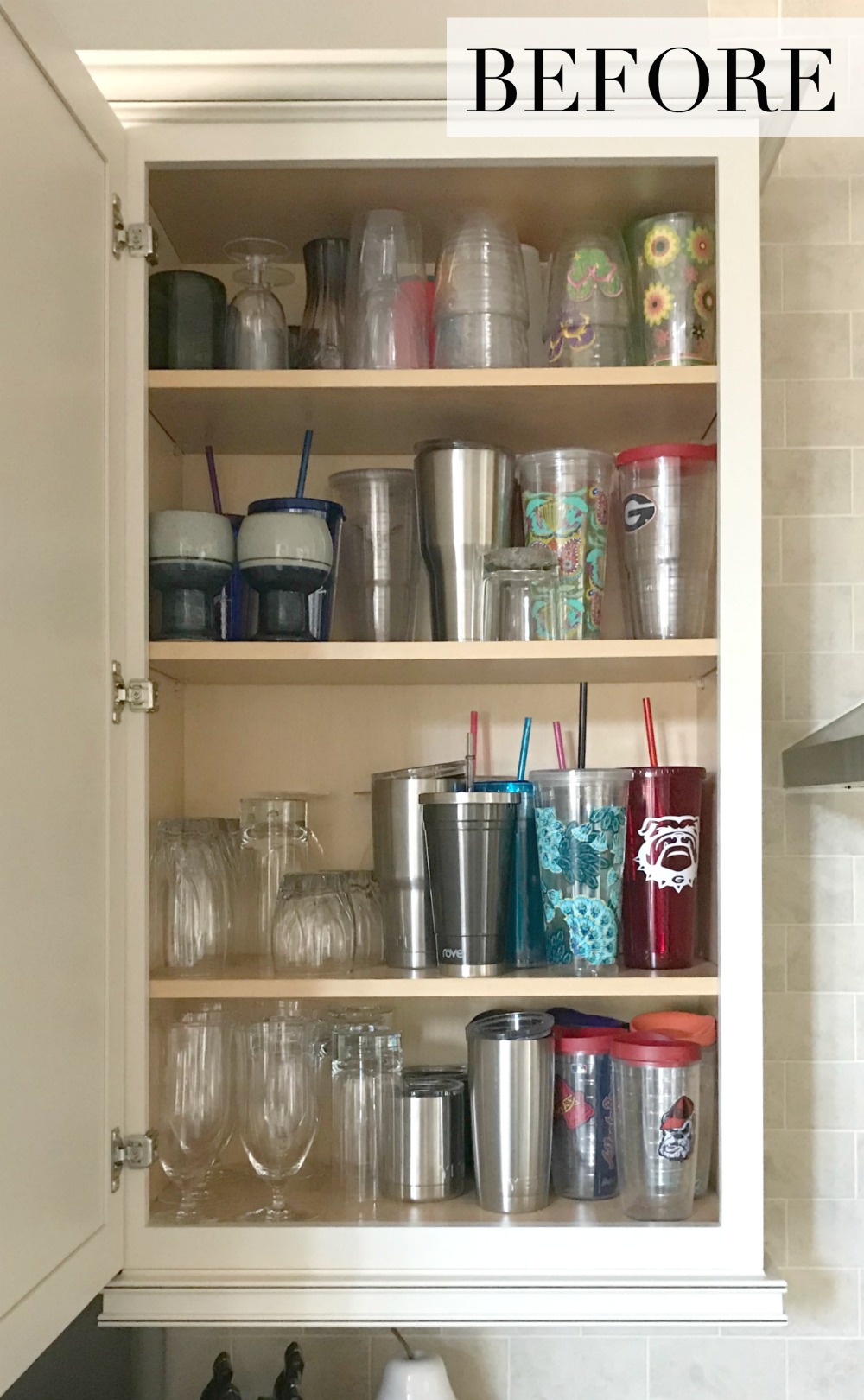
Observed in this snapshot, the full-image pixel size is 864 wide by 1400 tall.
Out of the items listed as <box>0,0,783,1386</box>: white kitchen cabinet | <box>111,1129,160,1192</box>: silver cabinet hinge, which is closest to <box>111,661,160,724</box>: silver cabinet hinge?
<box>0,0,783,1386</box>: white kitchen cabinet

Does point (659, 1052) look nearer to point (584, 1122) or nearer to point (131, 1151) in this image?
point (584, 1122)

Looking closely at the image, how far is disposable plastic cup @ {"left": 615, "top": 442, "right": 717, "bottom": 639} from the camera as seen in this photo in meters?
1.45

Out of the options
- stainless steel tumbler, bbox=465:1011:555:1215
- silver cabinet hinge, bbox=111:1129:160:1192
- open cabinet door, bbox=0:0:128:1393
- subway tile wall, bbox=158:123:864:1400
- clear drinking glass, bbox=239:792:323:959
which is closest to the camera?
open cabinet door, bbox=0:0:128:1393

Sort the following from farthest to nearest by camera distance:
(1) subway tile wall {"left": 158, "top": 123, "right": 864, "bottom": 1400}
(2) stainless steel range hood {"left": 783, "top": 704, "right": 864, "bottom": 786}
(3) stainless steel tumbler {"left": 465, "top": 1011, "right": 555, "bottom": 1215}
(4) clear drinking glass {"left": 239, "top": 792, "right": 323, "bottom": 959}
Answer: (1) subway tile wall {"left": 158, "top": 123, "right": 864, "bottom": 1400} → (4) clear drinking glass {"left": 239, "top": 792, "right": 323, "bottom": 959} → (3) stainless steel tumbler {"left": 465, "top": 1011, "right": 555, "bottom": 1215} → (2) stainless steel range hood {"left": 783, "top": 704, "right": 864, "bottom": 786}

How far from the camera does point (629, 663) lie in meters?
1.48

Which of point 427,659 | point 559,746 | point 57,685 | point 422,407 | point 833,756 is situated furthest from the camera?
point 559,746

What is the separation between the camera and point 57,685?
1.14m

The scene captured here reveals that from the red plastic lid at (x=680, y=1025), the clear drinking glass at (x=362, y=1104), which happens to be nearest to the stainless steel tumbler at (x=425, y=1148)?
the clear drinking glass at (x=362, y=1104)

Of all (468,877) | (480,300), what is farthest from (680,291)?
(468,877)

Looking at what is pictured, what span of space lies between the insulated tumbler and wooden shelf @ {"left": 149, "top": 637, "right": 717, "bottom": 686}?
16.7 inches

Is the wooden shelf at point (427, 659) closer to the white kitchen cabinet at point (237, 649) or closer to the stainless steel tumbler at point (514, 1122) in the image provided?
the white kitchen cabinet at point (237, 649)

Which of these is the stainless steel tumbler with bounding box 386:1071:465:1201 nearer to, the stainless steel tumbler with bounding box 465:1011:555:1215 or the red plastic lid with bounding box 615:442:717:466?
the stainless steel tumbler with bounding box 465:1011:555:1215

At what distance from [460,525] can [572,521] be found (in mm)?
128

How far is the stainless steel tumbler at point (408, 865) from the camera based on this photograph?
4.87ft
